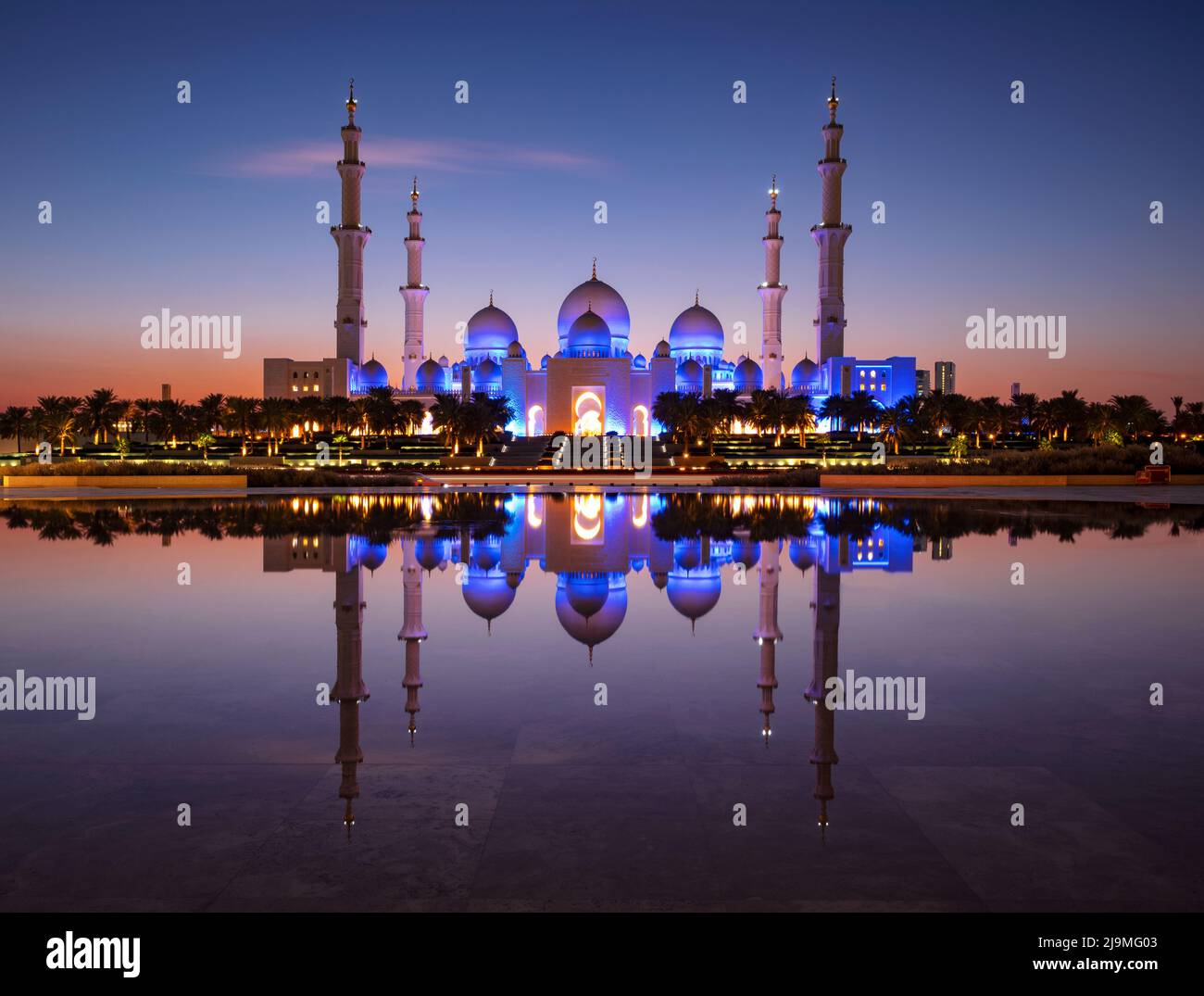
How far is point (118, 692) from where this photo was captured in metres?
5.70

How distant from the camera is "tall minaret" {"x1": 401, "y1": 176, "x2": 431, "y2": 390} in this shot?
69.7 meters

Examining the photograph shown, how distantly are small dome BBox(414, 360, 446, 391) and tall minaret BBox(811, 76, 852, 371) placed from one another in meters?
30.2

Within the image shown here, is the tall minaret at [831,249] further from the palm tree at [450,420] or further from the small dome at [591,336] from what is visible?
the palm tree at [450,420]

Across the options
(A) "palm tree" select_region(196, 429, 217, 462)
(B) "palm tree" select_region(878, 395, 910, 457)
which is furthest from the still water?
(B) "palm tree" select_region(878, 395, 910, 457)

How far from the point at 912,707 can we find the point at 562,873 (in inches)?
115

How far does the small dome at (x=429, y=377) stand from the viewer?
74.5 metres

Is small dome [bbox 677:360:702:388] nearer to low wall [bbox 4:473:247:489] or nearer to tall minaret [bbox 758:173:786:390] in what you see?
tall minaret [bbox 758:173:786:390]

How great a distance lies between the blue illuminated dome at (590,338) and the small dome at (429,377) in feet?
44.0

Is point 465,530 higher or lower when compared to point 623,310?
lower

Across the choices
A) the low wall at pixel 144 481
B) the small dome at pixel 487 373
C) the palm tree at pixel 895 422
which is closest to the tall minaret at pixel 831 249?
the palm tree at pixel 895 422

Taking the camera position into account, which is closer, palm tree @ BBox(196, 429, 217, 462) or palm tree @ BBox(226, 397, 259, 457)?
palm tree @ BBox(196, 429, 217, 462)

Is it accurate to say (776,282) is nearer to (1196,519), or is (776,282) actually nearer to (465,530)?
(1196,519)
